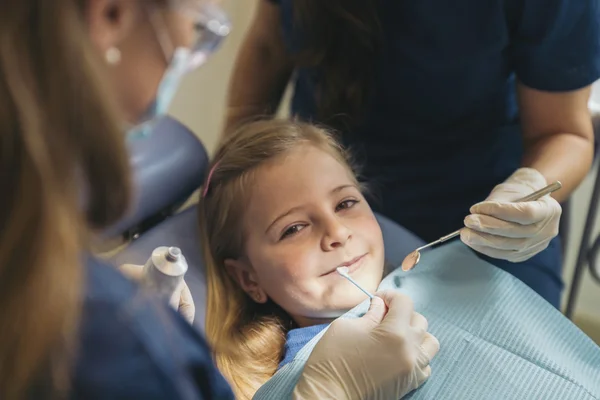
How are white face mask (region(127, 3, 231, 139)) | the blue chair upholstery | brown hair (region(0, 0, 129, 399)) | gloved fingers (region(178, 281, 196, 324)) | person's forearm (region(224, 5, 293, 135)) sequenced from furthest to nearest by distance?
person's forearm (region(224, 5, 293, 135)) → the blue chair upholstery → gloved fingers (region(178, 281, 196, 324)) → white face mask (region(127, 3, 231, 139)) → brown hair (region(0, 0, 129, 399))

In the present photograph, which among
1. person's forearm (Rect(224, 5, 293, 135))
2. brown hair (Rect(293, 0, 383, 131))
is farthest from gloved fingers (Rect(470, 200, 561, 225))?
person's forearm (Rect(224, 5, 293, 135))

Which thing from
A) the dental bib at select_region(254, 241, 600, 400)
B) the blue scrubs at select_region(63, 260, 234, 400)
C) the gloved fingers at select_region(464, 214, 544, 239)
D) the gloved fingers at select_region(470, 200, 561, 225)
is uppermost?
the blue scrubs at select_region(63, 260, 234, 400)

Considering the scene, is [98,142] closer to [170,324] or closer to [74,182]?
[74,182]

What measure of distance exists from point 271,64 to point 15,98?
1.06 metres

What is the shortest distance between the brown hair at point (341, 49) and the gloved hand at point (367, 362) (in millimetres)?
496

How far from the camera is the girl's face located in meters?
1.11

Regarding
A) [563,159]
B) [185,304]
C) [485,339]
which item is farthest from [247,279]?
[563,159]

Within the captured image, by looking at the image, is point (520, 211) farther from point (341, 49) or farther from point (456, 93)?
point (341, 49)

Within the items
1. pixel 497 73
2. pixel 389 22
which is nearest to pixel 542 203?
pixel 497 73

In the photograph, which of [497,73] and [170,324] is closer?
[170,324]

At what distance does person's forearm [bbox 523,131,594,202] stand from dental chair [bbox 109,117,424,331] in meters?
0.29

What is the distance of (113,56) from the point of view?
1.82 ft

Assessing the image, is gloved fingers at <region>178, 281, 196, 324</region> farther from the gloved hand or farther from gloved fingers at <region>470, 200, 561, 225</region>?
gloved fingers at <region>470, 200, 561, 225</region>

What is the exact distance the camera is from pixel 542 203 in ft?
3.52
